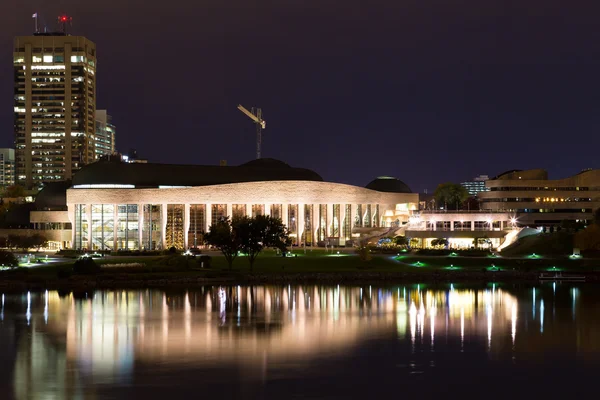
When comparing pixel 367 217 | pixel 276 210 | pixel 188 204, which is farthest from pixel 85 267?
pixel 367 217

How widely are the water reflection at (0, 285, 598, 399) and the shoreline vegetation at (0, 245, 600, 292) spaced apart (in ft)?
24.1

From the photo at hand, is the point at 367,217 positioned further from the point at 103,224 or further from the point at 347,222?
the point at 103,224

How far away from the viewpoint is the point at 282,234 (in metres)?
115

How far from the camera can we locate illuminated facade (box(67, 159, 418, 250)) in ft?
524

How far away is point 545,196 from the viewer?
615 feet

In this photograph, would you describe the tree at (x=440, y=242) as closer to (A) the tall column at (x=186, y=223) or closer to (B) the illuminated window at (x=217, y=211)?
(B) the illuminated window at (x=217, y=211)

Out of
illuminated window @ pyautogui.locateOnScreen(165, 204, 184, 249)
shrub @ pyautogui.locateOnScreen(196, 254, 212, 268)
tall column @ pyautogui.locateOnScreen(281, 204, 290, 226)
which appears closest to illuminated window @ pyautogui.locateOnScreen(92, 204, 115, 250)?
illuminated window @ pyautogui.locateOnScreen(165, 204, 184, 249)

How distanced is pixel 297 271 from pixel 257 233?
7.74m

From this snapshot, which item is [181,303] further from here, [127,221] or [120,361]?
[127,221]

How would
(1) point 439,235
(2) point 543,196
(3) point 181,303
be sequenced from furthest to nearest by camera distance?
(2) point 543,196 → (1) point 439,235 → (3) point 181,303

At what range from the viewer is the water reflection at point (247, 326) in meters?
50.0

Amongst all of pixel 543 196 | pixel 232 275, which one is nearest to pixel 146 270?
pixel 232 275

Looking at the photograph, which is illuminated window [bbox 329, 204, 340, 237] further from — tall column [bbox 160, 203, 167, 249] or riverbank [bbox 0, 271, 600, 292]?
riverbank [bbox 0, 271, 600, 292]

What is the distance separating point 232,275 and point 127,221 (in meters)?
63.7
